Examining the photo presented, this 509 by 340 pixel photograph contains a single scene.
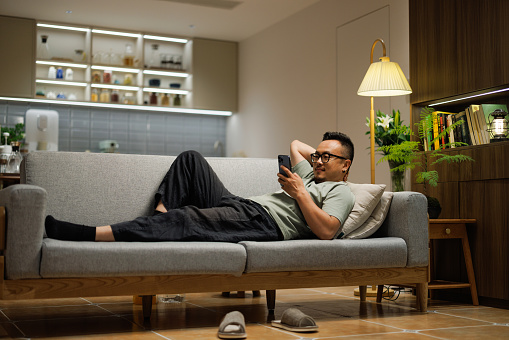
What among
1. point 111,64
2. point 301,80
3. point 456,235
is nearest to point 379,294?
point 456,235

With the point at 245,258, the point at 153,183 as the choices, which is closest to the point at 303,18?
the point at 153,183

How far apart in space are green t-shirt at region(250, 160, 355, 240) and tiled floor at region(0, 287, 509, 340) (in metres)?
0.44

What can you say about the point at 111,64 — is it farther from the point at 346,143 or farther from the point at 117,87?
the point at 346,143

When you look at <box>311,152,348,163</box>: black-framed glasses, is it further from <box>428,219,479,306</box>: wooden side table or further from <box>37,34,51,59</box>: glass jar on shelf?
<box>37,34,51,59</box>: glass jar on shelf

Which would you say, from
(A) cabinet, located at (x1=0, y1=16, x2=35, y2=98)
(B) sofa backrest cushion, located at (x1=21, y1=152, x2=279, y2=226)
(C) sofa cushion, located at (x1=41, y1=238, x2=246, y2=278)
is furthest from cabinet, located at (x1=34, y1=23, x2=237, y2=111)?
(C) sofa cushion, located at (x1=41, y1=238, x2=246, y2=278)

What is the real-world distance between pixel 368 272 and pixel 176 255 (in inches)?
39.5

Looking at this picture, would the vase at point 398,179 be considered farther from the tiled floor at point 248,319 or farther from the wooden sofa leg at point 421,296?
the wooden sofa leg at point 421,296

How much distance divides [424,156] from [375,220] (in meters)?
1.09

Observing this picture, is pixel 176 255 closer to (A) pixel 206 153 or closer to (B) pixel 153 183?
(B) pixel 153 183

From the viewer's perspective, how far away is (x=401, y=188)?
388 centimetres

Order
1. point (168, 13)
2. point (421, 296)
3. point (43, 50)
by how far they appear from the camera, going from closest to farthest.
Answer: point (421, 296), point (168, 13), point (43, 50)

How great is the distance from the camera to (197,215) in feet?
9.05

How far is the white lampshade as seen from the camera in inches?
150

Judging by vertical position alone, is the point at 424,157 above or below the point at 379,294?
above
